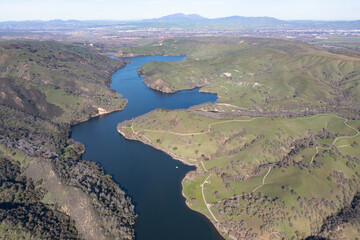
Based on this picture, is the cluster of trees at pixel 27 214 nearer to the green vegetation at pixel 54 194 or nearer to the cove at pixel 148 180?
the green vegetation at pixel 54 194

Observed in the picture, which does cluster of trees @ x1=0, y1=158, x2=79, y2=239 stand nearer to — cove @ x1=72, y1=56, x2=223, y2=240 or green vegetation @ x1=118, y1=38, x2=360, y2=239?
cove @ x1=72, y1=56, x2=223, y2=240

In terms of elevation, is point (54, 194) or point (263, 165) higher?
point (54, 194)

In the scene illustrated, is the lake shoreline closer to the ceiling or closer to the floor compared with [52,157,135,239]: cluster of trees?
closer to the floor

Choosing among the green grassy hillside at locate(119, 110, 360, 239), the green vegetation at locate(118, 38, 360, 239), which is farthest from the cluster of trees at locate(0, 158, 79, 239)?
the green grassy hillside at locate(119, 110, 360, 239)

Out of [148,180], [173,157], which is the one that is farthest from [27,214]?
[173,157]

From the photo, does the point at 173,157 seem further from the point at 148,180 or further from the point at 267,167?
the point at 267,167

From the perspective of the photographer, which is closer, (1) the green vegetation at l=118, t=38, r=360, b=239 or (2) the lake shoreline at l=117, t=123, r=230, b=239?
(1) the green vegetation at l=118, t=38, r=360, b=239

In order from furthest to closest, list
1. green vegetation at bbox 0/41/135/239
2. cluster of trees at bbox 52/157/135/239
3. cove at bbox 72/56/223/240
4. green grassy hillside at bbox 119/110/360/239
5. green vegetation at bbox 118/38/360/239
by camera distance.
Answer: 1. green grassy hillside at bbox 119/110/360/239
2. cove at bbox 72/56/223/240
3. green vegetation at bbox 118/38/360/239
4. cluster of trees at bbox 52/157/135/239
5. green vegetation at bbox 0/41/135/239

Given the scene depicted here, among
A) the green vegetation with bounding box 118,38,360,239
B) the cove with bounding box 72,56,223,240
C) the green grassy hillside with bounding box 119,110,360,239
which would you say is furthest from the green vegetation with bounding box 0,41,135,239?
the green grassy hillside with bounding box 119,110,360,239

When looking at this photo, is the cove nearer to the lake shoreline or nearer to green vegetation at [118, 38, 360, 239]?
the lake shoreline

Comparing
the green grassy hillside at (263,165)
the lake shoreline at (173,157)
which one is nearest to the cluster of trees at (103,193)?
the lake shoreline at (173,157)

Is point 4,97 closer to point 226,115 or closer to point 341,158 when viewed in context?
point 226,115

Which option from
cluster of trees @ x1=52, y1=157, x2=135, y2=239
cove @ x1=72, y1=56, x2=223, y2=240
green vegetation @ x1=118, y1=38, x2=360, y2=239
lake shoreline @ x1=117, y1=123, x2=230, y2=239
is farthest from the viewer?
lake shoreline @ x1=117, y1=123, x2=230, y2=239
